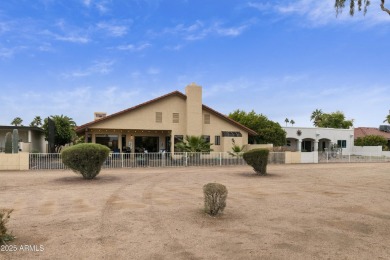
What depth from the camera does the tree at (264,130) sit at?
3841cm

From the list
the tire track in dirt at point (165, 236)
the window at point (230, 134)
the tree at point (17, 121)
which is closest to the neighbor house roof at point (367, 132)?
the window at point (230, 134)

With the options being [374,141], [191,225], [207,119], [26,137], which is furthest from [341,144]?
[191,225]

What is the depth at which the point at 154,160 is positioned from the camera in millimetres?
24062

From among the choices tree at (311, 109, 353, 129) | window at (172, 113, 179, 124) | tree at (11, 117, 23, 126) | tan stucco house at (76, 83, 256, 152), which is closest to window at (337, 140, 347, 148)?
tree at (311, 109, 353, 129)

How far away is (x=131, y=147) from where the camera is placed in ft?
103

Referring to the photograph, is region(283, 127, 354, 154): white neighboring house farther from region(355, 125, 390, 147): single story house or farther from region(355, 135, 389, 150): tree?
region(355, 125, 390, 147): single story house

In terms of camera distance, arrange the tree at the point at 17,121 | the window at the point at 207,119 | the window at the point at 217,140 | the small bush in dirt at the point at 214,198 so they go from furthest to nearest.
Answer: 1. the tree at the point at 17,121
2. the window at the point at 217,140
3. the window at the point at 207,119
4. the small bush in dirt at the point at 214,198

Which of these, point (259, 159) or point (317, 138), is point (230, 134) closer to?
point (259, 159)

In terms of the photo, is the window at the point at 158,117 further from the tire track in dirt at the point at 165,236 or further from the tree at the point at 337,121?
the tree at the point at 337,121

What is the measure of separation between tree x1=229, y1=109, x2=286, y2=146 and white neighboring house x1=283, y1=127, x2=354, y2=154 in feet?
15.3

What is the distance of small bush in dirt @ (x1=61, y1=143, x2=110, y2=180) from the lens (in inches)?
598

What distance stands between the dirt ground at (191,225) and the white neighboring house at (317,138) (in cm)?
3248

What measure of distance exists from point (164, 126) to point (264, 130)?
13.5 meters

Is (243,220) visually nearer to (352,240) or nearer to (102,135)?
(352,240)
